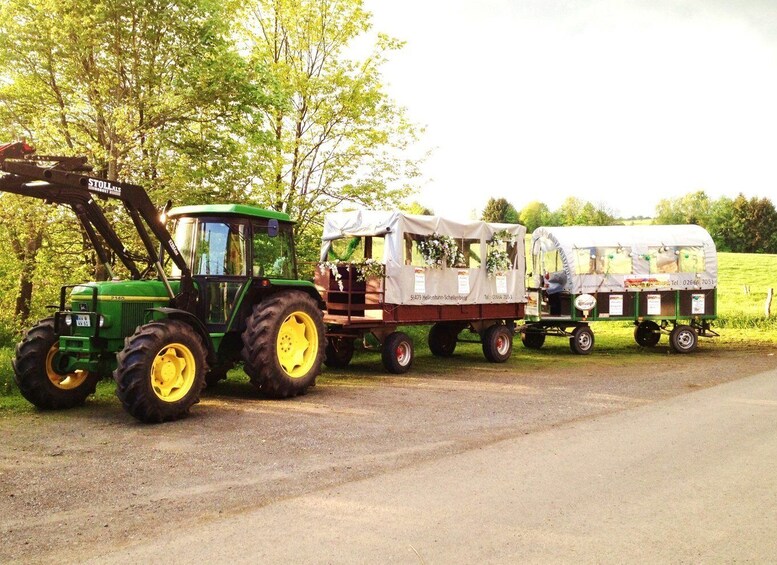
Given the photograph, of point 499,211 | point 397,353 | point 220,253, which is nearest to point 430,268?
point 397,353

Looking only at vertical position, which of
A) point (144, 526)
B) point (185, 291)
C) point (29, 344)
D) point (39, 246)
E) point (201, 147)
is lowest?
point (144, 526)

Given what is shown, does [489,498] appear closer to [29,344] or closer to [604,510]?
[604,510]

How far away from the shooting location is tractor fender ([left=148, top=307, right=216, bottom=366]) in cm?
833

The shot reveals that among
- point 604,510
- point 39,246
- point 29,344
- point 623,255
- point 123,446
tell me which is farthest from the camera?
point 623,255

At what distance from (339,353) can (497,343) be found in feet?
12.6

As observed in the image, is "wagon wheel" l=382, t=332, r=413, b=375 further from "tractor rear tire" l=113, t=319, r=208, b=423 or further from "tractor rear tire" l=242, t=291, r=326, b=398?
"tractor rear tire" l=113, t=319, r=208, b=423

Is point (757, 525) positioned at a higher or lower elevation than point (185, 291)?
lower

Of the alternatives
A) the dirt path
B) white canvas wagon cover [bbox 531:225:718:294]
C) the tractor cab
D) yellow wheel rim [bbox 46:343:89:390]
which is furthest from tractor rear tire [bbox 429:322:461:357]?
yellow wheel rim [bbox 46:343:89:390]

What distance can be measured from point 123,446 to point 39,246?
10607 mm

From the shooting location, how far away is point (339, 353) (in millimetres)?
13852

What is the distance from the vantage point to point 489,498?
5.16 meters

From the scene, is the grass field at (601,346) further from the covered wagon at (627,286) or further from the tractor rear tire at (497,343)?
the covered wagon at (627,286)

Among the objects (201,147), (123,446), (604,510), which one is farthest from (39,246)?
(604,510)

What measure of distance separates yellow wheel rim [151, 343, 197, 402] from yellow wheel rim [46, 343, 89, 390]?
1540 mm
